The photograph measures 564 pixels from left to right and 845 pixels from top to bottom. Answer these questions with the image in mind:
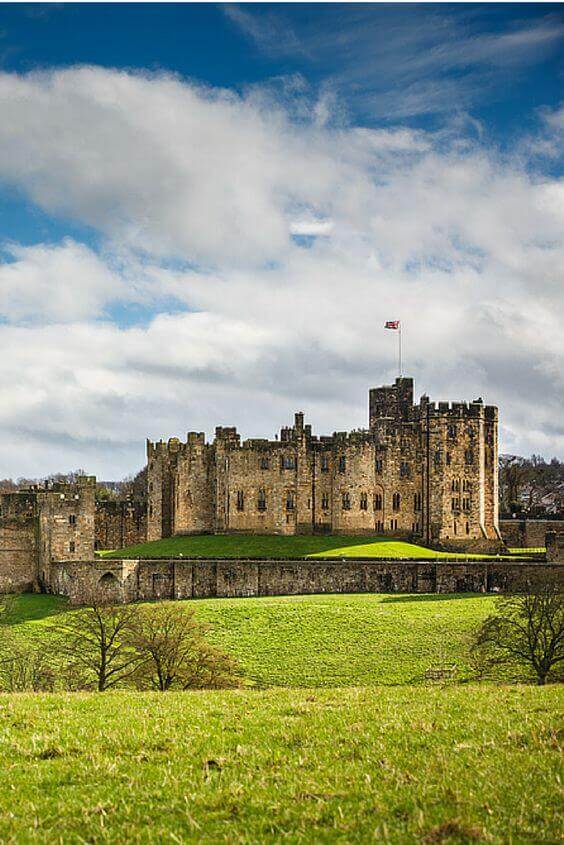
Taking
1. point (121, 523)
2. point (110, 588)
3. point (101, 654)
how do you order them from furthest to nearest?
point (121, 523) → point (110, 588) → point (101, 654)

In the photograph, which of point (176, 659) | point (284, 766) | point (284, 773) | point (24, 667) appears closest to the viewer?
point (284, 773)

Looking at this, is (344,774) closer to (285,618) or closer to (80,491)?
(285,618)

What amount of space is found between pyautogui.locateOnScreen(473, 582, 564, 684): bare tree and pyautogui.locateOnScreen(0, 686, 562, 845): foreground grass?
18.9 meters

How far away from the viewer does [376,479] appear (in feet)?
287

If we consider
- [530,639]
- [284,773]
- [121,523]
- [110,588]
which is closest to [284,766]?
[284,773]

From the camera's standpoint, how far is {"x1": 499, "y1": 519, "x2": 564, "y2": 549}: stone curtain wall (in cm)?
9869

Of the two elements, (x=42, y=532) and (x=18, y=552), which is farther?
(x=18, y=552)

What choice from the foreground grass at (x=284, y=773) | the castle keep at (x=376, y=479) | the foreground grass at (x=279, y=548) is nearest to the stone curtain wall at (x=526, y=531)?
the castle keep at (x=376, y=479)

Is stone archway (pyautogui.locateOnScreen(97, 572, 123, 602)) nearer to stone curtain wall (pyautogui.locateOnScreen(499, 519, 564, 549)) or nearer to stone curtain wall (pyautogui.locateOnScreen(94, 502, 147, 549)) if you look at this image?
stone curtain wall (pyautogui.locateOnScreen(94, 502, 147, 549))

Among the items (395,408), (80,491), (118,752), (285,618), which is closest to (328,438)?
(395,408)

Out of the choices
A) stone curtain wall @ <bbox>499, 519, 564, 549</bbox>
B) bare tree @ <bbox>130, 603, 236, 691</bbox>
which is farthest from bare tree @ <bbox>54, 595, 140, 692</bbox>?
stone curtain wall @ <bbox>499, 519, 564, 549</bbox>

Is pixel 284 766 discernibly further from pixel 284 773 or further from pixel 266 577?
pixel 266 577

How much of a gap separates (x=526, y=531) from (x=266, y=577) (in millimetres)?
40255

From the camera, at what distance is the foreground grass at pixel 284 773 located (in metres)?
10.9
